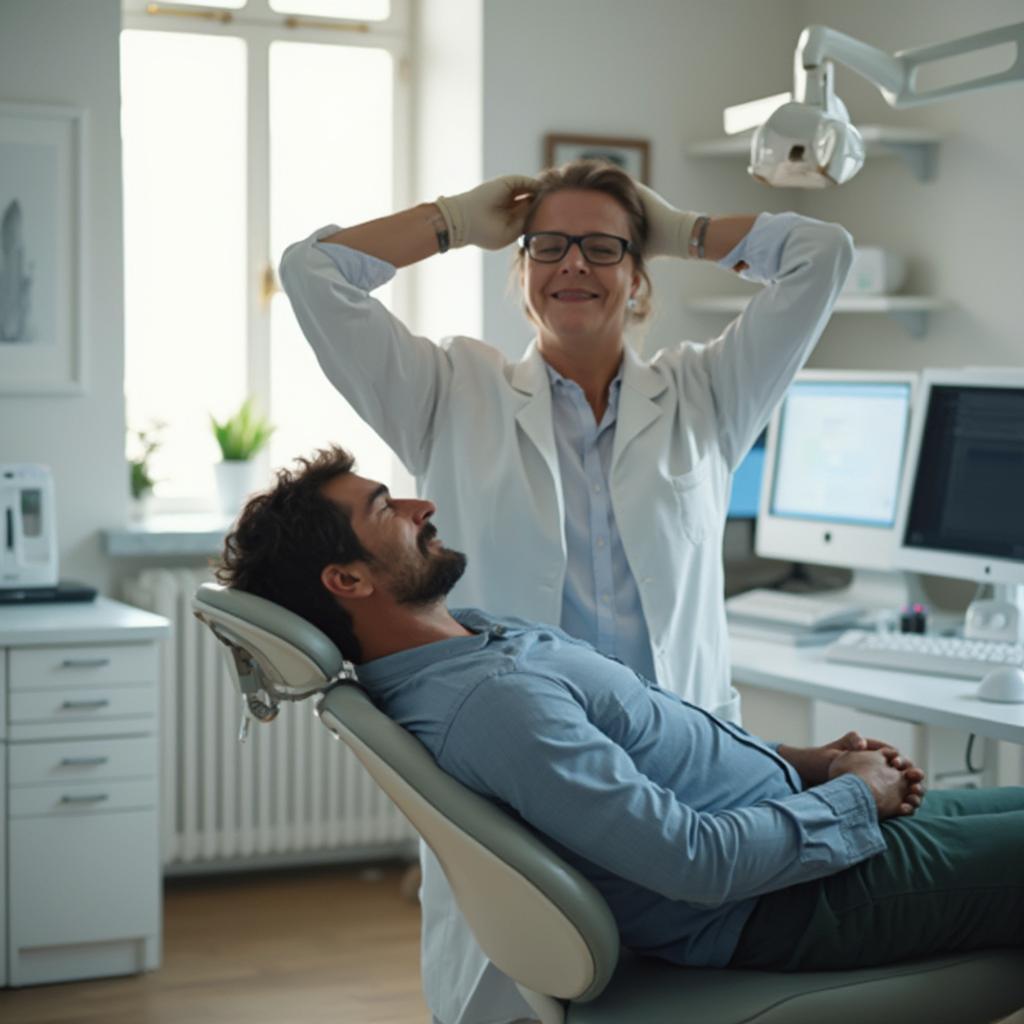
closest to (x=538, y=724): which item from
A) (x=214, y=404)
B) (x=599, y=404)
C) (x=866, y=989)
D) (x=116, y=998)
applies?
(x=866, y=989)

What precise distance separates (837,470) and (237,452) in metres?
1.55

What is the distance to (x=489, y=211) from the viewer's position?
2129 mm

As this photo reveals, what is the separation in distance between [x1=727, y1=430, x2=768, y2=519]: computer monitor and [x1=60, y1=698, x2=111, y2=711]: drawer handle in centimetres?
148

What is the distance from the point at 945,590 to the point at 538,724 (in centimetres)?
214

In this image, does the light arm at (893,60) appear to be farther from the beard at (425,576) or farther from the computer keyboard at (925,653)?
the beard at (425,576)

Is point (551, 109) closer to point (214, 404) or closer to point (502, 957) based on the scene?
point (214, 404)

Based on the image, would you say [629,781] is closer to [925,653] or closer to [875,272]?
[925,653]

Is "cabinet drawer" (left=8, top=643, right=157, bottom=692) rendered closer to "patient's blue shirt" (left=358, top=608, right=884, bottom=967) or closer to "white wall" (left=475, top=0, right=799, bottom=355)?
"white wall" (left=475, top=0, right=799, bottom=355)

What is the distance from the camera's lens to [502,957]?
1.64m

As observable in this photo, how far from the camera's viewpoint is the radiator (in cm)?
379

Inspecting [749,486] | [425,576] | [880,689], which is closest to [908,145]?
A: [749,486]

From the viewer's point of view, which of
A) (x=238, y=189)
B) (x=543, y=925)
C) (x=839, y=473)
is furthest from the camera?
(x=238, y=189)

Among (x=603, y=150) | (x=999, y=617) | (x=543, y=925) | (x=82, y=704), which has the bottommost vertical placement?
(x=82, y=704)

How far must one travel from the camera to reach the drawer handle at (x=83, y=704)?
3170 mm
